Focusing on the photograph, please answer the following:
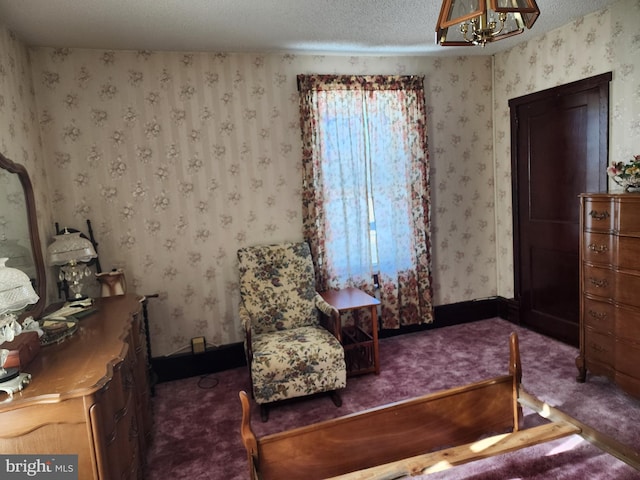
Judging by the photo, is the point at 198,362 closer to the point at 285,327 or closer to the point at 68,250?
the point at 285,327

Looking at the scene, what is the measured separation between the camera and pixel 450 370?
334cm

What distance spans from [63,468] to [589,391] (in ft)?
9.76

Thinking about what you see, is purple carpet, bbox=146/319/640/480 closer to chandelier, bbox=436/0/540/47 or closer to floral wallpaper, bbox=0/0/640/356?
floral wallpaper, bbox=0/0/640/356

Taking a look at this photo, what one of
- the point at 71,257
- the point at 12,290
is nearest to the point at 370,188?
the point at 71,257

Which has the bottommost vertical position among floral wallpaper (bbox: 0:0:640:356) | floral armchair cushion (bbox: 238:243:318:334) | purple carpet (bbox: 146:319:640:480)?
purple carpet (bbox: 146:319:640:480)

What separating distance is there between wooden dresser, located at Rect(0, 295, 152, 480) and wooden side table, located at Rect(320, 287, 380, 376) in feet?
5.63

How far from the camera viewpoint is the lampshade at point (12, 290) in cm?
143

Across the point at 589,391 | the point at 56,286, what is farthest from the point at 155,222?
the point at 589,391

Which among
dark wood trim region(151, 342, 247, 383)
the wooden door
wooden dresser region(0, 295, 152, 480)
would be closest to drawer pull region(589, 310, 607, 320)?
the wooden door

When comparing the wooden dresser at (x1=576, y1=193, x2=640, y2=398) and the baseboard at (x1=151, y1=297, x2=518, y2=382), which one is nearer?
the wooden dresser at (x1=576, y1=193, x2=640, y2=398)

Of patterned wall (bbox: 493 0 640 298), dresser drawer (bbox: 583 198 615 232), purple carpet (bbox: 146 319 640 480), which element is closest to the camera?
purple carpet (bbox: 146 319 640 480)

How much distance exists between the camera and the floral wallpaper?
10.2 feet

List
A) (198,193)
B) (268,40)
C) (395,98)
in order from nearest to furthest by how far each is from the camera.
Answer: (268,40), (198,193), (395,98)

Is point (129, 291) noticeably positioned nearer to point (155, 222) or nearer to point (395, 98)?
point (155, 222)
